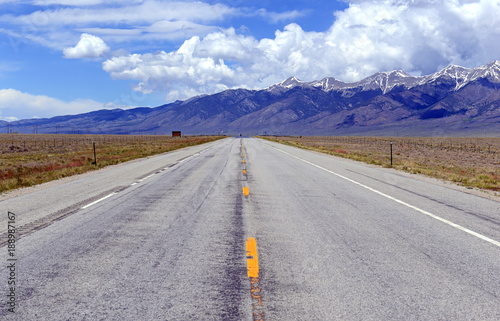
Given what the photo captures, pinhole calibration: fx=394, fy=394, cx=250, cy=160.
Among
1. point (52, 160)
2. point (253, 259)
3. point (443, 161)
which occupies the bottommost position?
point (443, 161)

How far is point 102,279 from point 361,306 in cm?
283

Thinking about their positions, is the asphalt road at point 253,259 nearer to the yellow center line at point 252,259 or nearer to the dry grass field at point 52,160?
the yellow center line at point 252,259

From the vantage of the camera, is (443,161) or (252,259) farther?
(443,161)

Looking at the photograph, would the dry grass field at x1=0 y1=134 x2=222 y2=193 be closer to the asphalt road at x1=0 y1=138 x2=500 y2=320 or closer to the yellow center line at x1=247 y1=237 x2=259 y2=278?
the asphalt road at x1=0 y1=138 x2=500 y2=320

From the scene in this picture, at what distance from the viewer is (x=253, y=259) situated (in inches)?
203

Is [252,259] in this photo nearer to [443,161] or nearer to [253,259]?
[253,259]

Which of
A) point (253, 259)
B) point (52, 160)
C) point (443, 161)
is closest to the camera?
point (253, 259)

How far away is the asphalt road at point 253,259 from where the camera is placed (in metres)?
3.79

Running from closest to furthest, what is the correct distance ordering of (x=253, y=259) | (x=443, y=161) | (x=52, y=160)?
1. (x=253, y=259)
2. (x=52, y=160)
3. (x=443, y=161)

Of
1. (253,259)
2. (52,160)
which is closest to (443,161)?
(52,160)

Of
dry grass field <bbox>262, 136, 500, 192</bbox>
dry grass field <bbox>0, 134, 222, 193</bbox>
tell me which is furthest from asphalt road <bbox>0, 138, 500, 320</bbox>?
dry grass field <bbox>262, 136, 500, 192</bbox>

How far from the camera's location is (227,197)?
1045cm

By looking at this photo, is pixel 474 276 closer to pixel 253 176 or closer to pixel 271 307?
pixel 271 307

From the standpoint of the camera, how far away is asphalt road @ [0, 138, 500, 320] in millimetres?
3789
